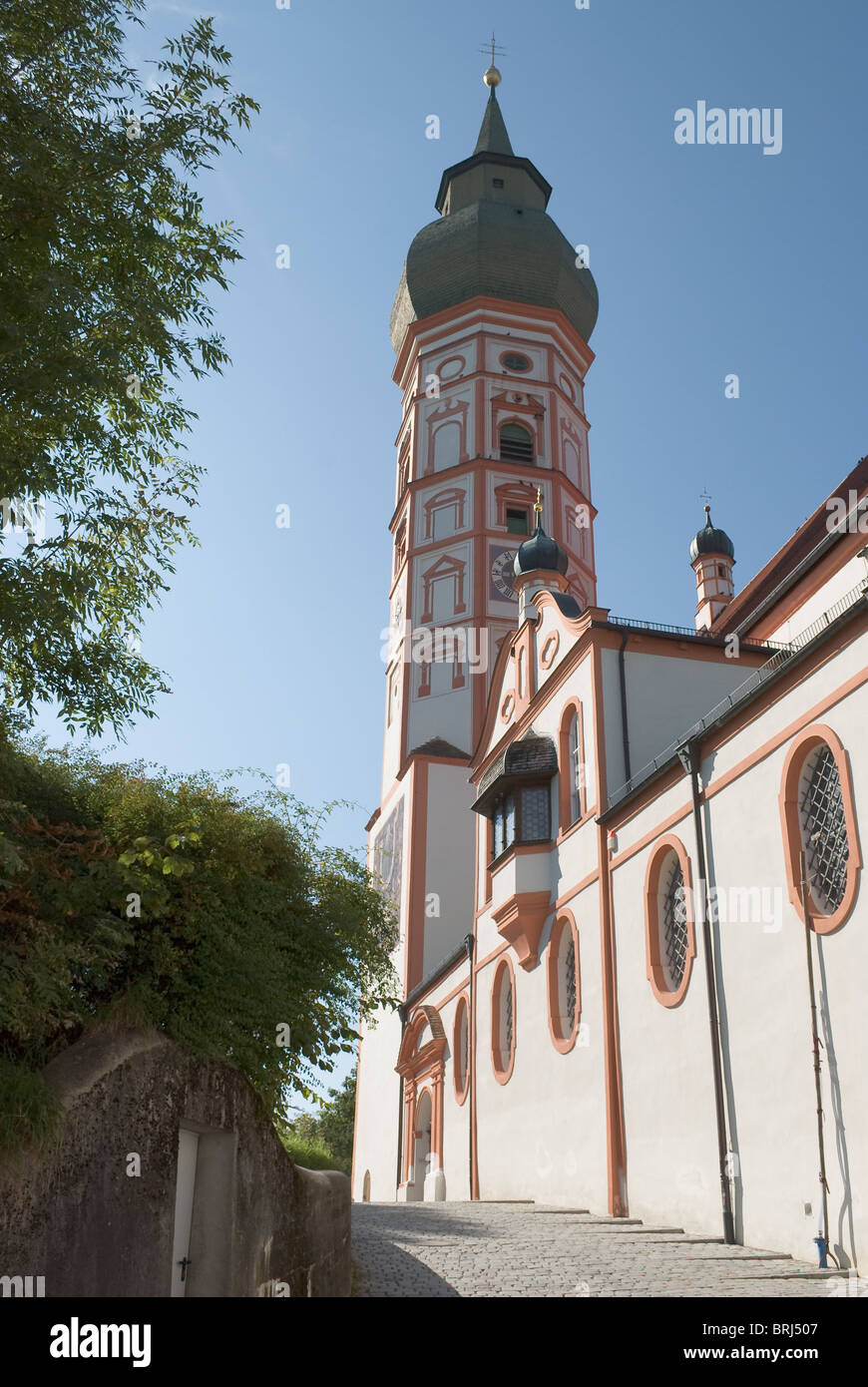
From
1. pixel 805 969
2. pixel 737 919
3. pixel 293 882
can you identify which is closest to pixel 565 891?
pixel 737 919

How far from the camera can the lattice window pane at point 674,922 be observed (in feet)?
47.8

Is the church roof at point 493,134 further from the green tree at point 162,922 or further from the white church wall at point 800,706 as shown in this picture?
the green tree at point 162,922

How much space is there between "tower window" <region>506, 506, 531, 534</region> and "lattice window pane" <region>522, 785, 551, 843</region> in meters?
19.9

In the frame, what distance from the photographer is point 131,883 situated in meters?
7.50

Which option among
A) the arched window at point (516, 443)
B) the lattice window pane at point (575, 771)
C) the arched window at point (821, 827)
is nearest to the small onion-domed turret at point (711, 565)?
the arched window at point (516, 443)

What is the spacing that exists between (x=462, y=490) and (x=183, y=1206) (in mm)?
33906

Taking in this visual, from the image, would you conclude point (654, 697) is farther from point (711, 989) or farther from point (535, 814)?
point (711, 989)

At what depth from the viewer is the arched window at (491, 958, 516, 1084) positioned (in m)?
21.4

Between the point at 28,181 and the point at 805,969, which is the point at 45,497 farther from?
the point at 805,969

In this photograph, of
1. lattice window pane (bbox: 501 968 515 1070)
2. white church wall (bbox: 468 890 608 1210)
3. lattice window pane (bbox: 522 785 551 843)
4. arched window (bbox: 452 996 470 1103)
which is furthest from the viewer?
arched window (bbox: 452 996 470 1103)

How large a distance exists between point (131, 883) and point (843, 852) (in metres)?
7.17

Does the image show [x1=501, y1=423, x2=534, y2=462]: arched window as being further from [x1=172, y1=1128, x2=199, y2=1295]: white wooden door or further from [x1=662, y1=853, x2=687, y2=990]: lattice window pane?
[x1=172, y1=1128, x2=199, y2=1295]: white wooden door

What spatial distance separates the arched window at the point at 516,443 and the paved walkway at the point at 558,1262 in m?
30.0

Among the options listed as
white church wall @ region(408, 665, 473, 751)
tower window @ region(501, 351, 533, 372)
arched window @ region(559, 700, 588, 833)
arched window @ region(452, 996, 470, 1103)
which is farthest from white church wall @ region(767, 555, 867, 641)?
tower window @ region(501, 351, 533, 372)
